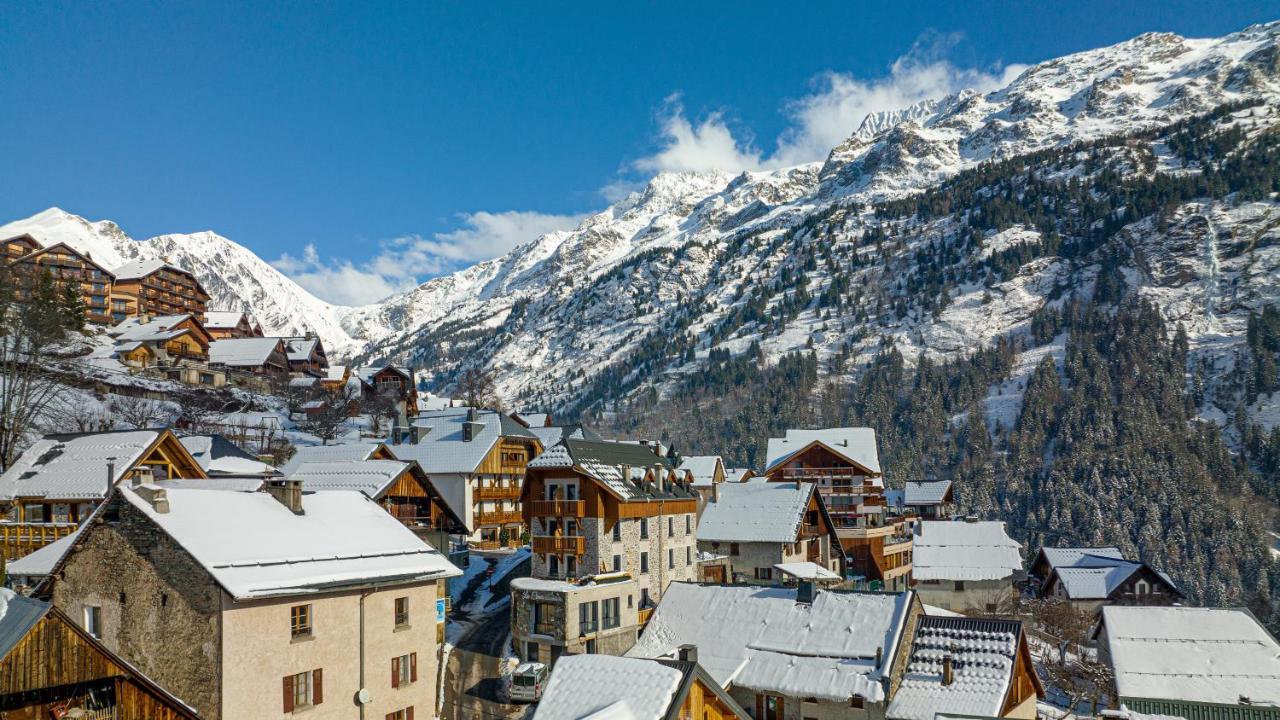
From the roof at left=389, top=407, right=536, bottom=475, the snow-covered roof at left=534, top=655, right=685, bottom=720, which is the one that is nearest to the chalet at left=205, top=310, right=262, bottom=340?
the roof at left=389, top=407, right=536, bottom=475

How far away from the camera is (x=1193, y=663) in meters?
43.8

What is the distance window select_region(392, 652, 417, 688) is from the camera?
3431 centimetres

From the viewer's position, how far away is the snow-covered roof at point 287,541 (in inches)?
1135

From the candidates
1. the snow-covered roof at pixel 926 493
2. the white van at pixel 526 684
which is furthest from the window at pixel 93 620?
the snow-covered roof at pixel 926 493

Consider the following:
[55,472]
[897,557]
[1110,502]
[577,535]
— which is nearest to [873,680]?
[577,535]

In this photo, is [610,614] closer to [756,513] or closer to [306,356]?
[756,513]

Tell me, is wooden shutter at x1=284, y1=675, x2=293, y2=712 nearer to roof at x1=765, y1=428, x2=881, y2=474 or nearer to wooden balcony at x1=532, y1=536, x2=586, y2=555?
wooden balcony at x1=532, y1=536, x2=586, y2=555

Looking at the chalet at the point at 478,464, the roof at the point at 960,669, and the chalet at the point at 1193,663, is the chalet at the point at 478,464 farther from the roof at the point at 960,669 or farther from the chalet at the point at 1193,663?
the chalet at the point at 1193,663

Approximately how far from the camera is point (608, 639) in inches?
1875

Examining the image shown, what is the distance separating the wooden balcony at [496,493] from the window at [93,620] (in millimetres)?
39895

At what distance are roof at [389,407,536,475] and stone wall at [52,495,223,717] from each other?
3495cm

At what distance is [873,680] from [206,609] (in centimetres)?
2612

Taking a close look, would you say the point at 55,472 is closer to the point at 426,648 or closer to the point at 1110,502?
the point at 426,648

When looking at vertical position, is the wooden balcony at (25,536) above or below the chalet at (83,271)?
below
